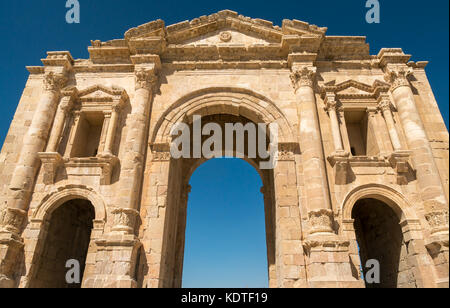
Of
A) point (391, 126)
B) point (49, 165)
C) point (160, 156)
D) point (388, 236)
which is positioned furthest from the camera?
point (388, 236)

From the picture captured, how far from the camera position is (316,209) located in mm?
10125

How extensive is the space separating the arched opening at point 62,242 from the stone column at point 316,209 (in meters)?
9.12

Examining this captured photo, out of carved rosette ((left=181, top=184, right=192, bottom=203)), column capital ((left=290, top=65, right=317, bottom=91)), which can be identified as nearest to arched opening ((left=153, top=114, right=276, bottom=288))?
carved rosette ((left=181, top=184, right=192, bottom=203))

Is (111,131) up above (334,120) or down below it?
below

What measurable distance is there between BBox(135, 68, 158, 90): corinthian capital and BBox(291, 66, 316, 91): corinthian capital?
19.7ft

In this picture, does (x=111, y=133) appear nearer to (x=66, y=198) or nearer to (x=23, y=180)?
(x=66, y=198)

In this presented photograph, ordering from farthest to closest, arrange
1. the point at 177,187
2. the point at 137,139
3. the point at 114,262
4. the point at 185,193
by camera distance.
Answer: the point at 185,193
the point at 177,187
the point at 137,139
the point at 114,262

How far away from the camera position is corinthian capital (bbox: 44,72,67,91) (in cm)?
1297

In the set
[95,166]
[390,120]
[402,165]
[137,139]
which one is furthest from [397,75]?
[95,166]

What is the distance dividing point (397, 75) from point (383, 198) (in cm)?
538

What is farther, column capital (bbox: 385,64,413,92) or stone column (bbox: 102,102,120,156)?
column capital (bbox: 385,64,413,92)

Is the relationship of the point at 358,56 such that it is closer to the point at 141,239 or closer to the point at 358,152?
the point at 358,152

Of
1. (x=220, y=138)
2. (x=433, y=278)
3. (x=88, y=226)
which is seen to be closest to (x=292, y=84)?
(x=220, y=138)

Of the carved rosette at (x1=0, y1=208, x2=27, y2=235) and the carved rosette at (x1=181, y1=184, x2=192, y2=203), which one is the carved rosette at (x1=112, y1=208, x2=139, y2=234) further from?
the carved rosette at (x1=181, y1=184, x2=192, y2=203)
